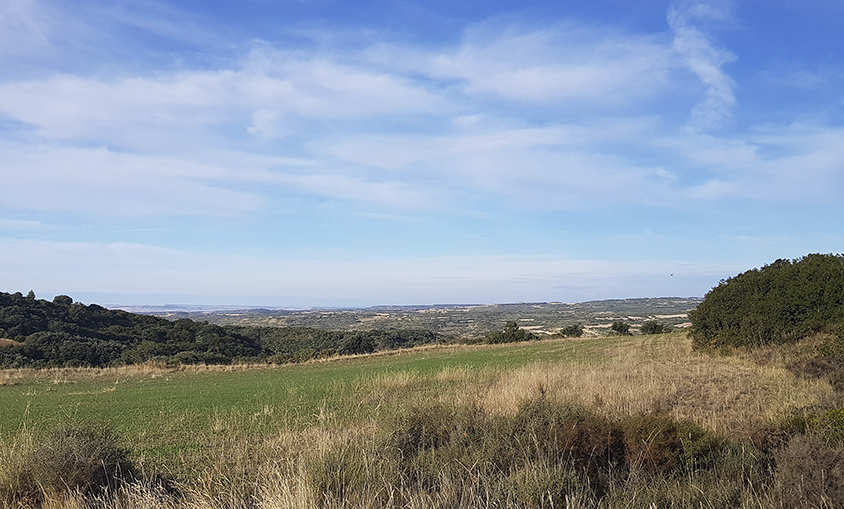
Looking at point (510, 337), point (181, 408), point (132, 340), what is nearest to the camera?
point (181, 408)

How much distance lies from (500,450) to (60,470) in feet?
17.6

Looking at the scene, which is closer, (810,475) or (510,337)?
(810,475)

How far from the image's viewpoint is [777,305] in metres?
20.0

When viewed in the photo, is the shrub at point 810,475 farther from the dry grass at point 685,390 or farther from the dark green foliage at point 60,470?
the dark green foliage at point 60,470

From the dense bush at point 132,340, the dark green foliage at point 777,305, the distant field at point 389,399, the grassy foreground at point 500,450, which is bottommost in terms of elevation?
the dense bush at point 132,340

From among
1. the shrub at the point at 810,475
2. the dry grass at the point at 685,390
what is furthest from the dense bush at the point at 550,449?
the dry grass at the point at 685,390

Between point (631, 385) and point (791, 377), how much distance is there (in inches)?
171

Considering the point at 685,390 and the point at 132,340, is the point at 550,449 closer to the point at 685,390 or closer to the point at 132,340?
the point at 685,390

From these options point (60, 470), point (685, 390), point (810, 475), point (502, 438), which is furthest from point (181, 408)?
point (810, 475)

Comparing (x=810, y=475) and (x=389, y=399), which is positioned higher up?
(x=810, y=475)

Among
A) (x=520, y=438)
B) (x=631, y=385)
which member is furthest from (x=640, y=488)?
(x=631, y=385)

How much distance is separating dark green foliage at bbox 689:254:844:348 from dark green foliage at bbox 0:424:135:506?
64.4 ft

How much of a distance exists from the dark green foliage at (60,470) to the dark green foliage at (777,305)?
19.6 meters

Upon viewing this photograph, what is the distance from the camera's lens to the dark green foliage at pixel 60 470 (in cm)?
597
